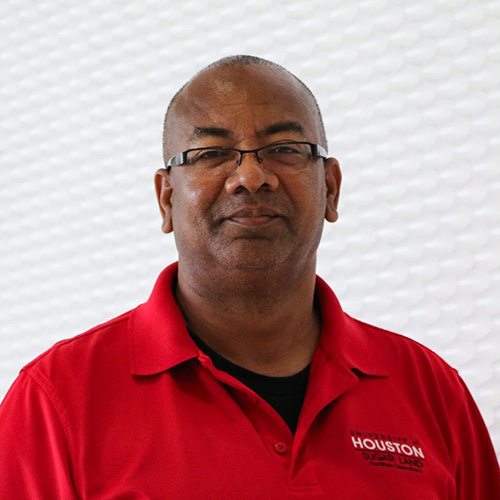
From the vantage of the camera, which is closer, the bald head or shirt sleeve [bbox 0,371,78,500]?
shirt sleeve [bbox 0,371,78,500]

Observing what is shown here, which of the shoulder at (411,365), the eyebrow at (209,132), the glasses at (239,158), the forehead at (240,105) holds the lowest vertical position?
the shoulder at (411,365)

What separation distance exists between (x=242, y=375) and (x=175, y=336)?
0.48 feet

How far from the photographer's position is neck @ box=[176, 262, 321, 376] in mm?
1482

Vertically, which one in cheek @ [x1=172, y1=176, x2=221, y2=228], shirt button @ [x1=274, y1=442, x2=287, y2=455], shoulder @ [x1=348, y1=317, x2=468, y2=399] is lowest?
shirt button @ [x1=274, y1=442, x2=287, y2=455]

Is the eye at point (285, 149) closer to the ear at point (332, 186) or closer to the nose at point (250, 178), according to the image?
the nose at point (250, 178)

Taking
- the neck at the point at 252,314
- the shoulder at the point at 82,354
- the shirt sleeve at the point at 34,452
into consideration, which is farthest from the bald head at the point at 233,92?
the shirt sleeve at the point at 34,452

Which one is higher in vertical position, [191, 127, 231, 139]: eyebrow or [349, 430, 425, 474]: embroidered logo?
[191, 127, 231, 139]: eyebrow

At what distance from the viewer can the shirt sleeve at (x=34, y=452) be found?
4.21 feet

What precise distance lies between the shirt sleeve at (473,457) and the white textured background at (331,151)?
238 mm

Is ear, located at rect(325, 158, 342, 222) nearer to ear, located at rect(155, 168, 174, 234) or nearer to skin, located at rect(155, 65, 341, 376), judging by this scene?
skin, located at rect(155, 65, 341, 376)

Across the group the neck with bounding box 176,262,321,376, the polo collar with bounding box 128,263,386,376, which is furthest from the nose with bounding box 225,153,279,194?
the polo collar with bounding box 128,263,386,376

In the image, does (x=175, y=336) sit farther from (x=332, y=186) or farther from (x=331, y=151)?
(x=331, y=151)

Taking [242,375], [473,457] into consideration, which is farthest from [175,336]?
[473,457]

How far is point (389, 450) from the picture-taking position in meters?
1.47
